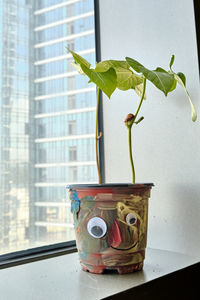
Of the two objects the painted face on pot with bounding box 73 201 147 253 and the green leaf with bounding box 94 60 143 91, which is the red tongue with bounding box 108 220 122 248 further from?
the green leaf with bounding box 94 60 143 91

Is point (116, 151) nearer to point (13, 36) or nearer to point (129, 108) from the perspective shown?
point (129, 108)

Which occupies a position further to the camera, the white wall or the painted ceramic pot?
the white wall

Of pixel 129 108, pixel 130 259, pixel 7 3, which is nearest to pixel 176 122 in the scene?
pixel 129 108

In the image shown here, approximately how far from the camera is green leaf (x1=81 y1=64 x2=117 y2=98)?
0.72 meters

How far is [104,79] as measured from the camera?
2.39ft

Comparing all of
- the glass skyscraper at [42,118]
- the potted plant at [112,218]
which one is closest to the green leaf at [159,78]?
the potted plant at [112,218]

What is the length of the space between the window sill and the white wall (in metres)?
0.12

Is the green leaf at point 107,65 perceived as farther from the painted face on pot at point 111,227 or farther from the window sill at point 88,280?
the window sill at point 88,280

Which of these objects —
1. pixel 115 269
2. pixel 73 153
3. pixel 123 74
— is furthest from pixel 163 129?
pixel 115 269

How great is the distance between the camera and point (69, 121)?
3.90ft

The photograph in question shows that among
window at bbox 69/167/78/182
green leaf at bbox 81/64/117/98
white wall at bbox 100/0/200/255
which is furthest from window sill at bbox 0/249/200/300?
green leaf at bbox 81/64/117/98

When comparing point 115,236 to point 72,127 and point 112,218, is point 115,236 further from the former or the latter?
point 72,127

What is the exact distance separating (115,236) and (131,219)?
2.3 inches

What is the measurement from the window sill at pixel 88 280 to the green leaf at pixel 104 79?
1.45 ft
